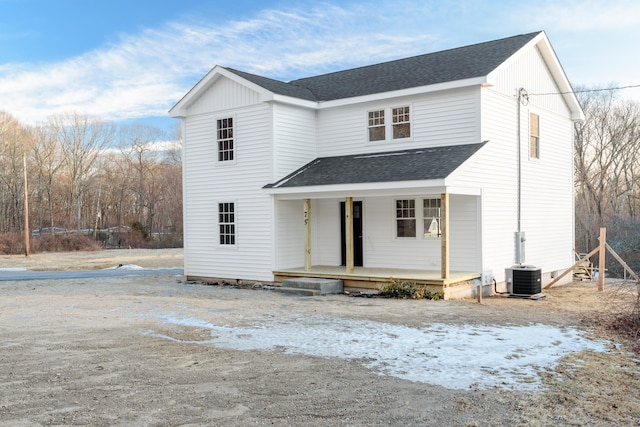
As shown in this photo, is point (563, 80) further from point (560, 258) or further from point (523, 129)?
point (560, 258)

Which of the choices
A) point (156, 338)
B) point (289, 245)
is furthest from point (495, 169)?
point (156, 338)

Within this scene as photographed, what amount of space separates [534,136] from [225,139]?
9.47 m

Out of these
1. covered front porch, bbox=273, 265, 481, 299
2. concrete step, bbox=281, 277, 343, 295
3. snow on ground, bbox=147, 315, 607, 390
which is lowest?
snow on ground, bbox=147, 315, 607, 390

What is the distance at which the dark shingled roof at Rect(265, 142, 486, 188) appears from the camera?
1384cm

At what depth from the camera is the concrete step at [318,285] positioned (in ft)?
48.4

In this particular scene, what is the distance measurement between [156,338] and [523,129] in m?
12.3

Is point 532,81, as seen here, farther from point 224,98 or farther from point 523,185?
point 224,98

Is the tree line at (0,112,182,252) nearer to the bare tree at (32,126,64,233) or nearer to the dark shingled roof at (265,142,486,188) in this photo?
the bare tree at (32,126,64,233)

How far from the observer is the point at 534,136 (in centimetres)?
1748

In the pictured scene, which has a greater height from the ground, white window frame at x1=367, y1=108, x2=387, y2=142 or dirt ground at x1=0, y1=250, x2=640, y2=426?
white window frame at x1=367, y1=108, x2=387, y2=142

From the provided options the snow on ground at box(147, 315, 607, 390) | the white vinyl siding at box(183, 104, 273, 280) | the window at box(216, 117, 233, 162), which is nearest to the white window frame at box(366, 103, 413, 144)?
the white vinyl siding at box(183, 104, 273, 280)

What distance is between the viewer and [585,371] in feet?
22.6

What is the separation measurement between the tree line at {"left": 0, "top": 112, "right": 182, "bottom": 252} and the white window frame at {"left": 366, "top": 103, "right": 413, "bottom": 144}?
1355 inches

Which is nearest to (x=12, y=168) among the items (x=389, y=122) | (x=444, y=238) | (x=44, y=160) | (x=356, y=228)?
(x=44, y=160)
